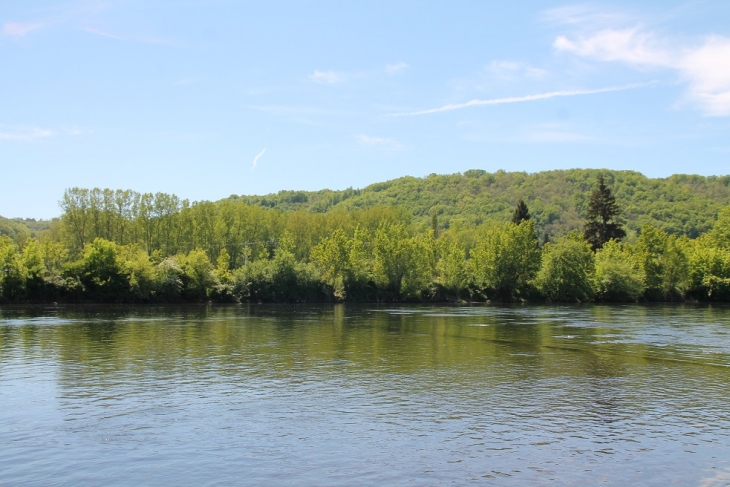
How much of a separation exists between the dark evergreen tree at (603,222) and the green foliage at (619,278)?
1646 cm

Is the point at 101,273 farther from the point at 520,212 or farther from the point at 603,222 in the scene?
the point at 603,222

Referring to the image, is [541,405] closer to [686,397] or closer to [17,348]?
[686,397]

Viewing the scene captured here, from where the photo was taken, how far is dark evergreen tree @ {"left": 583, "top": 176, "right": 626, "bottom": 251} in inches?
5758

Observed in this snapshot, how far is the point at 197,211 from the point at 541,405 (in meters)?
121

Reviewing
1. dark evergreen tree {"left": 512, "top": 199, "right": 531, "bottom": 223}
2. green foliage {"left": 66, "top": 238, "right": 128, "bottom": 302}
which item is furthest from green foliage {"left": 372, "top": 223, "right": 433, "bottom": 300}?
green foliage {"left": 66, "top": 238, "right": 128, "bottom": 302}

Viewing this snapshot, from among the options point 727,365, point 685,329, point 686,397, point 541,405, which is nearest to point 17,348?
point 541,405

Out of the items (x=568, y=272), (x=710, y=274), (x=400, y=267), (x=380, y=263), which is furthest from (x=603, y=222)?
(x=380, y=263)

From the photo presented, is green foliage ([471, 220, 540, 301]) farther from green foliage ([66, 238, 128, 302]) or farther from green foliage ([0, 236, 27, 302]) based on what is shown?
green foliage ([0, 236, 27, 302])

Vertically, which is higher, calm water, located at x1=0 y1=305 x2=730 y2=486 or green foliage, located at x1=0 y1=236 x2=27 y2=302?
green foliage, located at x1=0 y1=236 x2=27 y2=302

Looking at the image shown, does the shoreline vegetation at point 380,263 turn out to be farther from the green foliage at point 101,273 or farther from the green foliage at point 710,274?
the green foliage at point 101,273

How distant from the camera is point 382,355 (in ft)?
141

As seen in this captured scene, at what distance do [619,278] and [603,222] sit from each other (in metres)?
28.6

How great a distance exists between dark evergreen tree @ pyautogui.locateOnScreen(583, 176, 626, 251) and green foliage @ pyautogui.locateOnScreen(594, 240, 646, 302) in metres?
16.5

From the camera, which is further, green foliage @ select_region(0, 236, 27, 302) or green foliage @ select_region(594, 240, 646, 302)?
green foliage @ select_region(594, 240, 646, 302)
